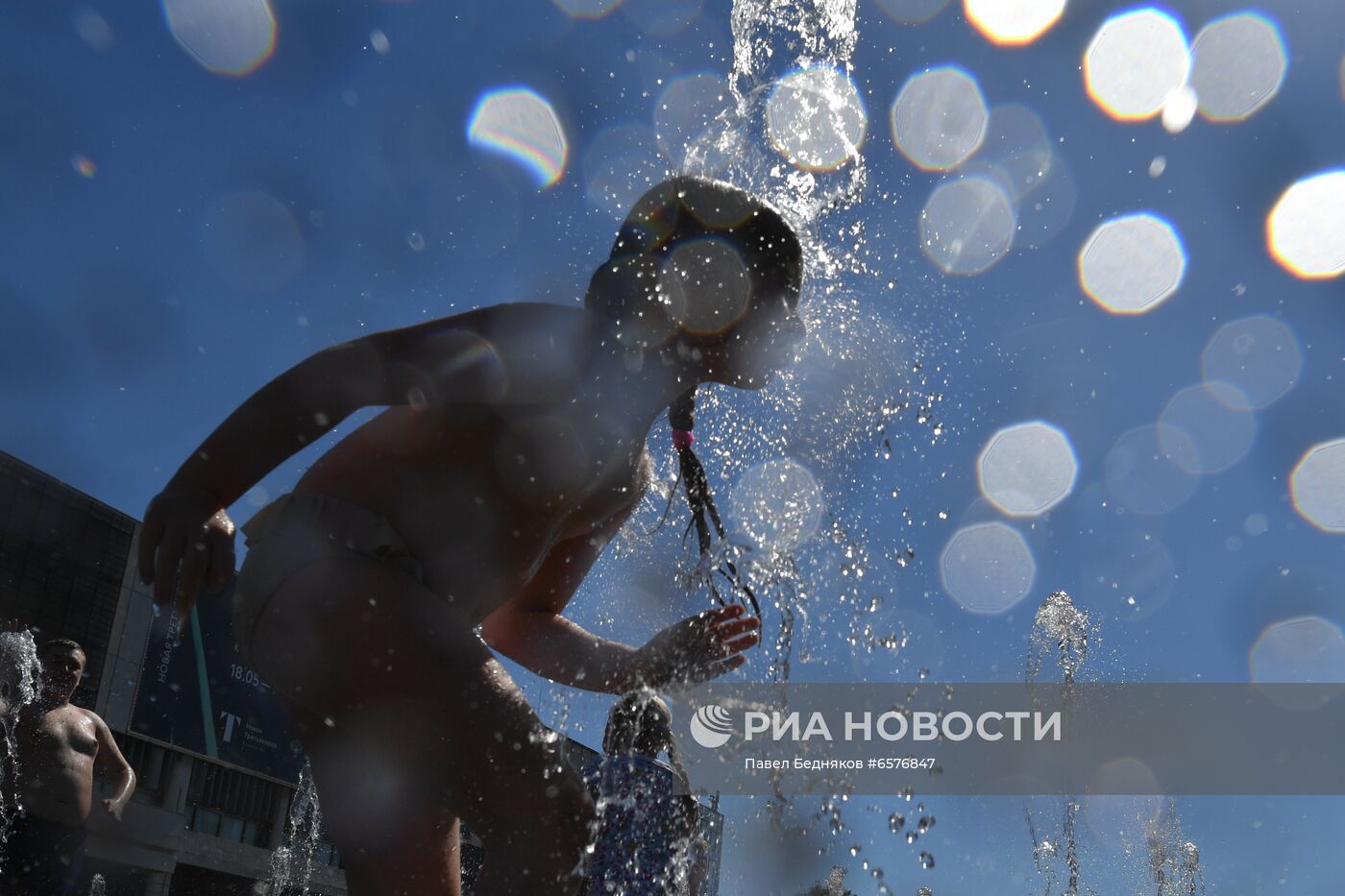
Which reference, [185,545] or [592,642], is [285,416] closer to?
[185,545]

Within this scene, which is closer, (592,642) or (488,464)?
(488,464)

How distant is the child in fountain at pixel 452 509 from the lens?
1.32 meters

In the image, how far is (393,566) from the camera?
4.74 ft

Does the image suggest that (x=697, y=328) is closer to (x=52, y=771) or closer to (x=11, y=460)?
(x=52, y=771)

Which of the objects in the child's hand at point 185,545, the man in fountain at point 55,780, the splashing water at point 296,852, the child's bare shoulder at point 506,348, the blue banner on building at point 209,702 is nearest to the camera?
the child's hand at point 185,545

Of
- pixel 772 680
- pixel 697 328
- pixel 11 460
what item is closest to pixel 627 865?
pixel 772 680

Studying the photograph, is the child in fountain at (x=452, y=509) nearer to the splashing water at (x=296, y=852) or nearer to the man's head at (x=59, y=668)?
the man's head at (x=59, y=668)

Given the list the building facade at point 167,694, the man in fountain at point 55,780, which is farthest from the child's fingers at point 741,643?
the building facade at point 167,694

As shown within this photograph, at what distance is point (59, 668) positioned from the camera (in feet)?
19.8

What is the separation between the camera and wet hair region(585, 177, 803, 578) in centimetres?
175

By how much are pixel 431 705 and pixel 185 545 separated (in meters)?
0.37

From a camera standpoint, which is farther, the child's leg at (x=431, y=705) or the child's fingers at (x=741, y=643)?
the child's fingers at (x=741, y=643)

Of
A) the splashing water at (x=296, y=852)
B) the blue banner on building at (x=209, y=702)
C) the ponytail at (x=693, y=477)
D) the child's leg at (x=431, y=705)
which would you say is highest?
the blue banner on building at (x=209, y=702)

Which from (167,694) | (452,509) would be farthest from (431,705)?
(167,694)
